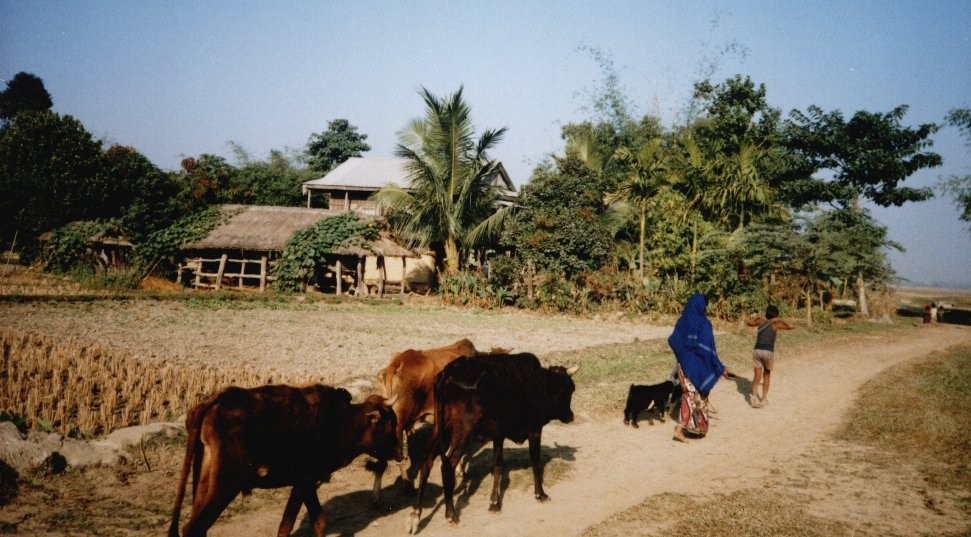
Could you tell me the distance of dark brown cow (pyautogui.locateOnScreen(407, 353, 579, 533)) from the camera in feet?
15.9

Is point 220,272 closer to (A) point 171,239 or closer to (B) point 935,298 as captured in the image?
(A) point 171,239

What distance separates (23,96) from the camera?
178 ft

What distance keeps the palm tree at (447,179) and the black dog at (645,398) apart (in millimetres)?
16821

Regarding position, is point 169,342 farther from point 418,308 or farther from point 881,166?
point 881,166

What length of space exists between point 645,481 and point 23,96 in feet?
232

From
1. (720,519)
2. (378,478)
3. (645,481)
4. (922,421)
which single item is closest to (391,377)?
(378,478)

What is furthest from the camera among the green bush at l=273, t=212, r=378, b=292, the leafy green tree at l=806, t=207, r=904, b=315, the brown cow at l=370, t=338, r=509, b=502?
the green bush at l=273, t=212, r=378, b=292

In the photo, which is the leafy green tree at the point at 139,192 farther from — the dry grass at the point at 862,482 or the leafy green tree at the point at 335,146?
the dry grass at the point at 862,482

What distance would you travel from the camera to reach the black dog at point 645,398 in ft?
26.5

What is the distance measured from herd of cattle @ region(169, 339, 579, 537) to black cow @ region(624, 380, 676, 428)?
2.36 m

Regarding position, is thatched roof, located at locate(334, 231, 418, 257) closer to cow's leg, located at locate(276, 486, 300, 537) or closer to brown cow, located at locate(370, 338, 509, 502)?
brown cow, located at locate(370, 338, 509, 502)

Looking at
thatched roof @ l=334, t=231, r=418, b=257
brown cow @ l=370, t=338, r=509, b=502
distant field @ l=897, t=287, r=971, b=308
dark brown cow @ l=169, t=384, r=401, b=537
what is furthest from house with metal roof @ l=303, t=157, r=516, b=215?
distant field @ l=897, t=287, r=971, b=308

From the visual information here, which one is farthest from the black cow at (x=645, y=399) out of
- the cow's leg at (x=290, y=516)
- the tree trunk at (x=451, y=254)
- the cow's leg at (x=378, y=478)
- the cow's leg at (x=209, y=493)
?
the tree trunk at (x=451, y=254)

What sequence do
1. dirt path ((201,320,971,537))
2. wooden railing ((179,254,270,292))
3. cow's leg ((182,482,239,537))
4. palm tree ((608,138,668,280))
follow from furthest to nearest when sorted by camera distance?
wooden railing ((179,254,270,292)) → palm tree ((608,138,668,280)) → dirt path ((201,320,971,537)) → cow's leg ((182,482,239,537))
